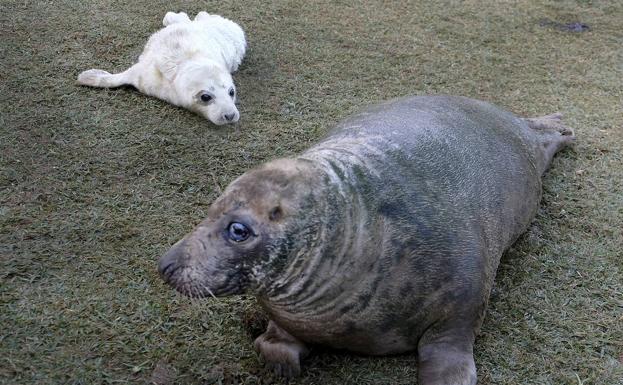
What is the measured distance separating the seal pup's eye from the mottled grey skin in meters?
1.43

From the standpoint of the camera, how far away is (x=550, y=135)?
147 inches

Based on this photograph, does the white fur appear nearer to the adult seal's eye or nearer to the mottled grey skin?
the mottled grey skin

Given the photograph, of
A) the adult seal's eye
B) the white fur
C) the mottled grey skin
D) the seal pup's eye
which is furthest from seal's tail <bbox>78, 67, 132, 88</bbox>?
the adult seal's eye

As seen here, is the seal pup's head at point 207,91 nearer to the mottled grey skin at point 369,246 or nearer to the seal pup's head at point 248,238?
the mottled grey skin at point 369,246

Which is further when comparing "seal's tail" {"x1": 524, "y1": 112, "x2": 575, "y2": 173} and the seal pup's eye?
the seal pup's eye

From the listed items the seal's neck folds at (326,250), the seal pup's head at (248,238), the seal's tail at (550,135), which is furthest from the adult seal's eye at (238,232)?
the seal's tail at (550,135)

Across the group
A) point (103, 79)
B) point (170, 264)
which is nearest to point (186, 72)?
point (103, 79)

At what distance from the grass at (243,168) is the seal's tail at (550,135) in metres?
0.08

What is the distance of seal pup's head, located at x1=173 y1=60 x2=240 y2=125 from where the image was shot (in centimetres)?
388

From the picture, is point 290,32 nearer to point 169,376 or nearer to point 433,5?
point 433,5

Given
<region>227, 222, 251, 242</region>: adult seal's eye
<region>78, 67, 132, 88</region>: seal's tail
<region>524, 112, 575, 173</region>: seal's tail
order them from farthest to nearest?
1. <region>78, 67, 132, 88</region>: seal's tail
2. <region>524, 112, 575, 173</region>: seal's tail
3. <region>227, 222, 251, 242</region>: adult seal's eye

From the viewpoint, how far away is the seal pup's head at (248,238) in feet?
6.46

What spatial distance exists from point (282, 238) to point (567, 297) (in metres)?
1.46

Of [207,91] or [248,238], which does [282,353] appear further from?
[207,91]
